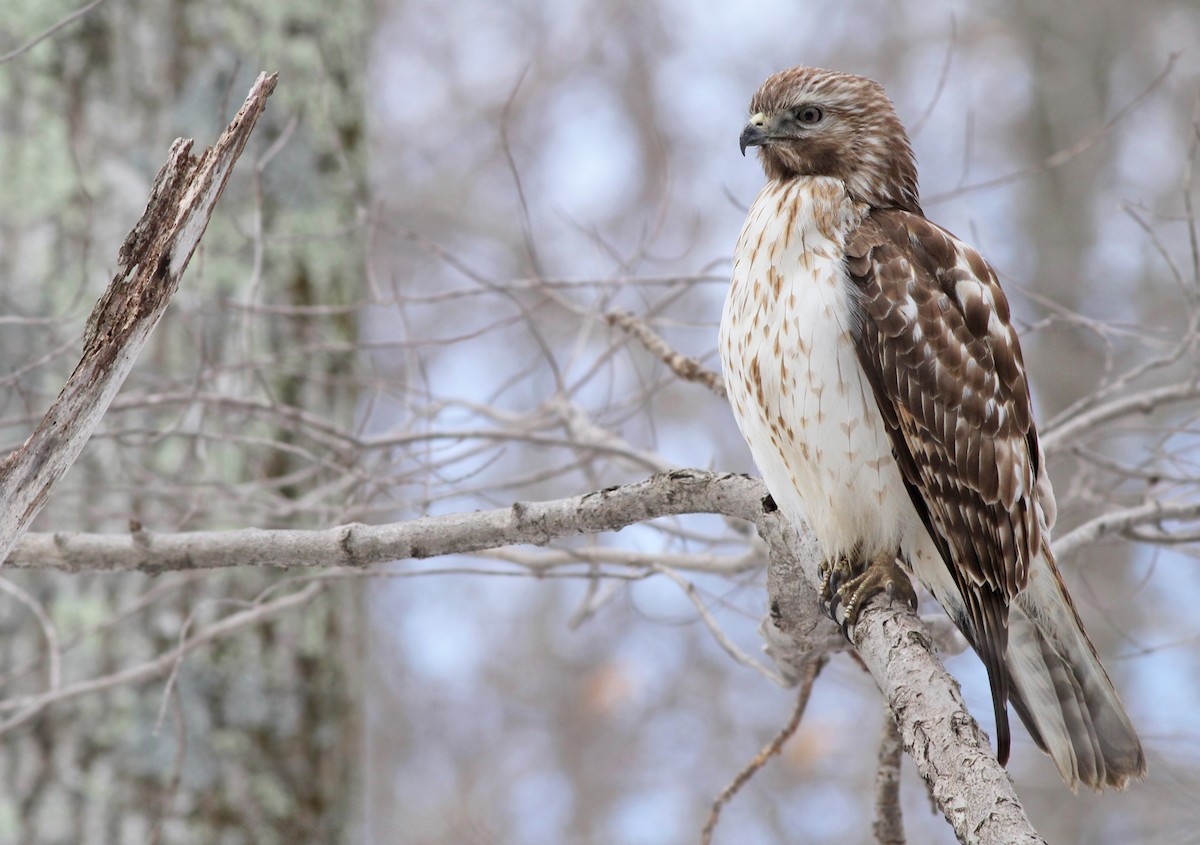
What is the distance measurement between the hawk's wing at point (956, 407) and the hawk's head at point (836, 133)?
271 mm

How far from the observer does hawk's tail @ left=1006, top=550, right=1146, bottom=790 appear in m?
2.67

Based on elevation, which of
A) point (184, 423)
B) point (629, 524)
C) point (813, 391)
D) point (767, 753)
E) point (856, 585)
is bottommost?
point (767, 753)

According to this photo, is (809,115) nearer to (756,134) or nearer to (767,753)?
(756,134)

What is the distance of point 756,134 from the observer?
10.2 ft

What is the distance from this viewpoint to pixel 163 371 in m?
3.91

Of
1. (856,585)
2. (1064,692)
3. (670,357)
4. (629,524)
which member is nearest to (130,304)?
(629,524)

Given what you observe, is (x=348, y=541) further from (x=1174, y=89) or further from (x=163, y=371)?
(x=1174, y=89)

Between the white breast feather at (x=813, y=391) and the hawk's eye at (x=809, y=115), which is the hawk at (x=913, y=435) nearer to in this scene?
the white breast feather at (x=813, y=391)

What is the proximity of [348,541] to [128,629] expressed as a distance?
1.80 metres

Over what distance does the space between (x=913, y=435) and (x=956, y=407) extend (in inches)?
5.1

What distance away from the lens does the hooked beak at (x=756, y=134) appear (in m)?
3.10

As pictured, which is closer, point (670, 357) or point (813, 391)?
point (813, 391)

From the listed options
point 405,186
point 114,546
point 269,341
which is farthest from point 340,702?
point 405,186

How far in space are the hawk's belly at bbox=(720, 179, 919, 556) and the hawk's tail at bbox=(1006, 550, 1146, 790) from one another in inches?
13.6
